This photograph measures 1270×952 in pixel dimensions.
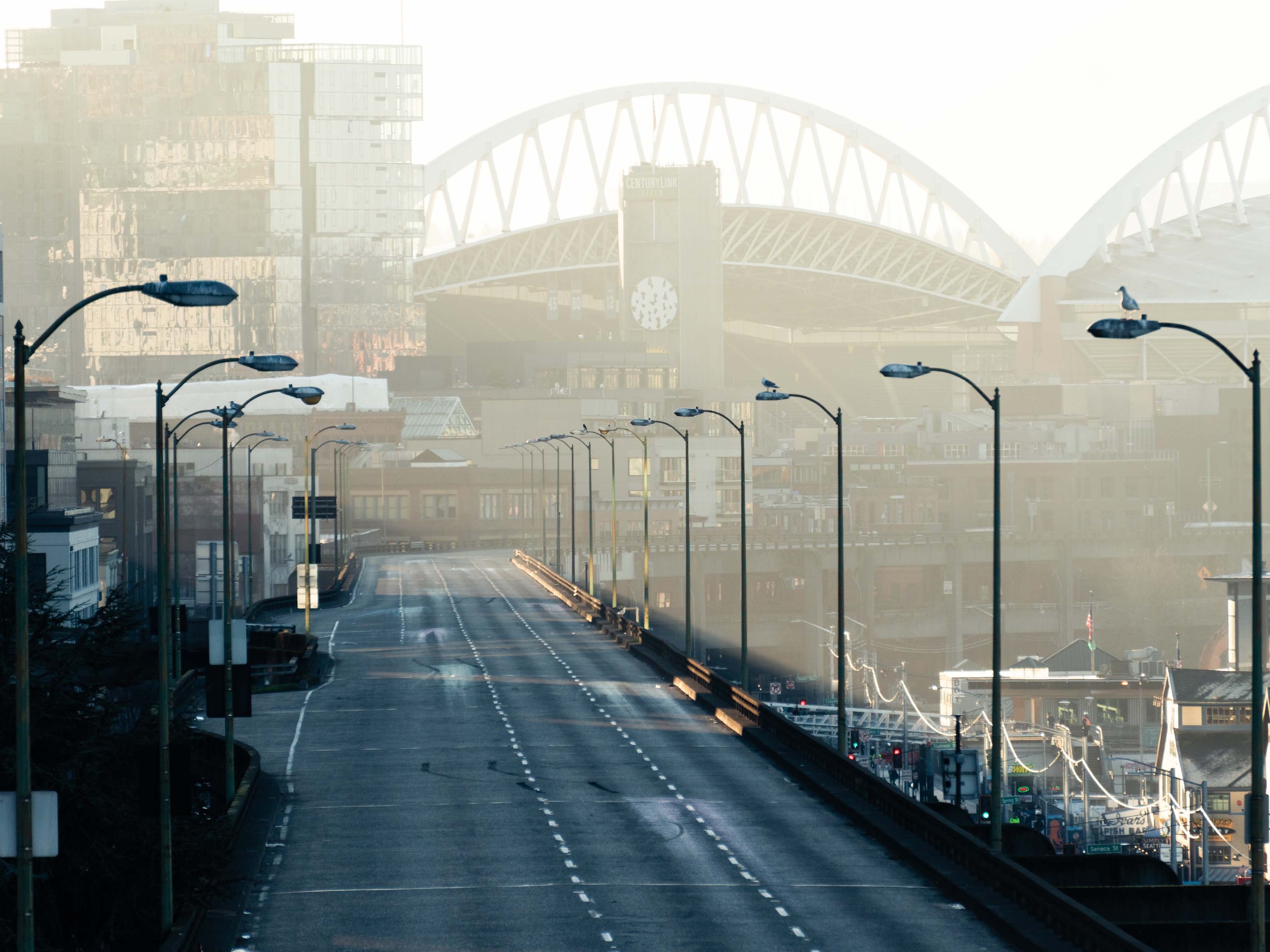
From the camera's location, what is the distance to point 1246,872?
78500mm

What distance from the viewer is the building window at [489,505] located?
198250mm

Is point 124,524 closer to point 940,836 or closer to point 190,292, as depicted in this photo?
point 940,836

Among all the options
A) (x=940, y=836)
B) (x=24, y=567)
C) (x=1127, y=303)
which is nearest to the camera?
(x=24, y=567)

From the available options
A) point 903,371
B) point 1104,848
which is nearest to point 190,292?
point 903,371

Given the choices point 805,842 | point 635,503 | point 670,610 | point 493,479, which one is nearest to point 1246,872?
point 805,842

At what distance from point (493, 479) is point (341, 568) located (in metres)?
61.9

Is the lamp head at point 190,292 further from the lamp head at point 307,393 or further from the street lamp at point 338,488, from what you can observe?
the street lamp at point 338,488

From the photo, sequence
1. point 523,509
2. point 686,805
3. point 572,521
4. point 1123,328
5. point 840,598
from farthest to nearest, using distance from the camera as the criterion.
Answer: point 523,509 < point 572,521 < point 840,598 < point 686,805 < point 1123,328

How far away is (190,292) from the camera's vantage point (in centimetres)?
1878

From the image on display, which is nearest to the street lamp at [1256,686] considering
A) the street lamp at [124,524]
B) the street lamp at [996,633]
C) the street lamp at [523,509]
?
the street lamp at [996,633]

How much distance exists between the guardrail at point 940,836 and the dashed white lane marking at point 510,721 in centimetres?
770

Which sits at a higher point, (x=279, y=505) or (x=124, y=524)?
(x=279, y=505)

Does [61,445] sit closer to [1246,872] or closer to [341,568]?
[341,568]

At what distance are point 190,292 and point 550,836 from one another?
2389 cm
